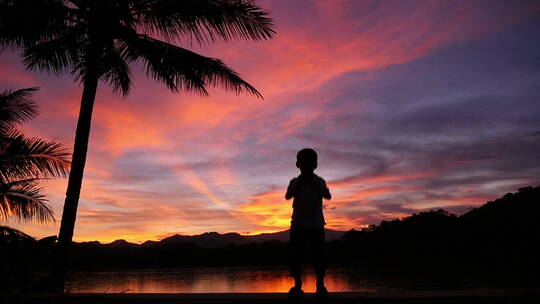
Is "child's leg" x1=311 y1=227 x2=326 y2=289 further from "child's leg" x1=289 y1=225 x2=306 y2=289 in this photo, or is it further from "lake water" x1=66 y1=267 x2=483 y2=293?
"lake water" x1=66 y1=267 x2=483 y2=293

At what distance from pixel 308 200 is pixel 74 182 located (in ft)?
18.7

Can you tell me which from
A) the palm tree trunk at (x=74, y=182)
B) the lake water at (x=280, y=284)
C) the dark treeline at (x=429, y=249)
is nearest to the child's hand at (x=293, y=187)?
the palm tree trunk at (x=74, y=182)

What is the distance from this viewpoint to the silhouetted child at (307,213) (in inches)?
204

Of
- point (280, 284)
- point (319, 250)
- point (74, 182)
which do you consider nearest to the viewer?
point (319, 250)

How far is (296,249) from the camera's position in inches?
204

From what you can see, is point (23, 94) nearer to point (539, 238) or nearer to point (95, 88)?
point (95, 88)

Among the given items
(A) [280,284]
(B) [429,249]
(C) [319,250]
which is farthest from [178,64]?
Result: (B) [429,249]

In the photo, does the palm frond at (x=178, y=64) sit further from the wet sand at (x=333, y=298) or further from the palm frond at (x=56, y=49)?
the wet sand at (x=333, y=298)

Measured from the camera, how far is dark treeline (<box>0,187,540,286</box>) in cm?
8062

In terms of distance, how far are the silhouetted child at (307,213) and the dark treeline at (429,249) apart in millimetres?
64450

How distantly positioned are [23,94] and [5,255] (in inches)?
206

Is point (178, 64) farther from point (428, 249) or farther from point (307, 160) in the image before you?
point (428, 249)

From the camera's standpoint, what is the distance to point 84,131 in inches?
354

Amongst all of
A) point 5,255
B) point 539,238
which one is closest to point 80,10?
point 5,255
